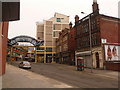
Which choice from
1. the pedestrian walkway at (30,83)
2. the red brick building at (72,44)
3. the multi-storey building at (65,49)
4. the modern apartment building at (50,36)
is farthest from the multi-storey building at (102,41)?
the modern apartment building at (50,36)

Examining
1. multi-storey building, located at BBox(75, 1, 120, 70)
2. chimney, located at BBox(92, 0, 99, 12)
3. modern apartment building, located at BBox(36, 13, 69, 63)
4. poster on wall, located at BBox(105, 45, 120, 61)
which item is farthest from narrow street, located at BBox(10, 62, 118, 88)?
modern apartment building, located at BBox(36, 13, 69, 63)

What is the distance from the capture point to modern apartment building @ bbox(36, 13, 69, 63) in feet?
227

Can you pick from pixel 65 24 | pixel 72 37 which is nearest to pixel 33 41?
A: pixel 72 37

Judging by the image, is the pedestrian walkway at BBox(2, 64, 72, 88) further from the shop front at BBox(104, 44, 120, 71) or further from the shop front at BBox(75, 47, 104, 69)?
the shop front at BBox(104, 44, 120, 71)

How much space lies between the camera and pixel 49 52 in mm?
69250

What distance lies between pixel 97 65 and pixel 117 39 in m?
7.60

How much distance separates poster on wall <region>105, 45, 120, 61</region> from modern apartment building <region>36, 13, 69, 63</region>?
A: 40538mm

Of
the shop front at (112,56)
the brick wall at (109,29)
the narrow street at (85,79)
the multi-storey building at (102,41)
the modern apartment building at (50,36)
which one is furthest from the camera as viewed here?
the modern apartment building at (50,36)

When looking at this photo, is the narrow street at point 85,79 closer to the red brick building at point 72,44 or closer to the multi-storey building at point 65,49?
the red brick building at point 72,44

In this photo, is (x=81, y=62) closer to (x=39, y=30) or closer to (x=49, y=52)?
(x=49, y=52)

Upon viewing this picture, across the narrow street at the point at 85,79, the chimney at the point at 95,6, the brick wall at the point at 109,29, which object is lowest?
the narrow street at the point at 85,79

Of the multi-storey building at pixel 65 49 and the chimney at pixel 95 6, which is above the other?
the chimney at pixel 95 6

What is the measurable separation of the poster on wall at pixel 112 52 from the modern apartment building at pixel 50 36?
4054 centimetres

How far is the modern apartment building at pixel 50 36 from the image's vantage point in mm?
69106
